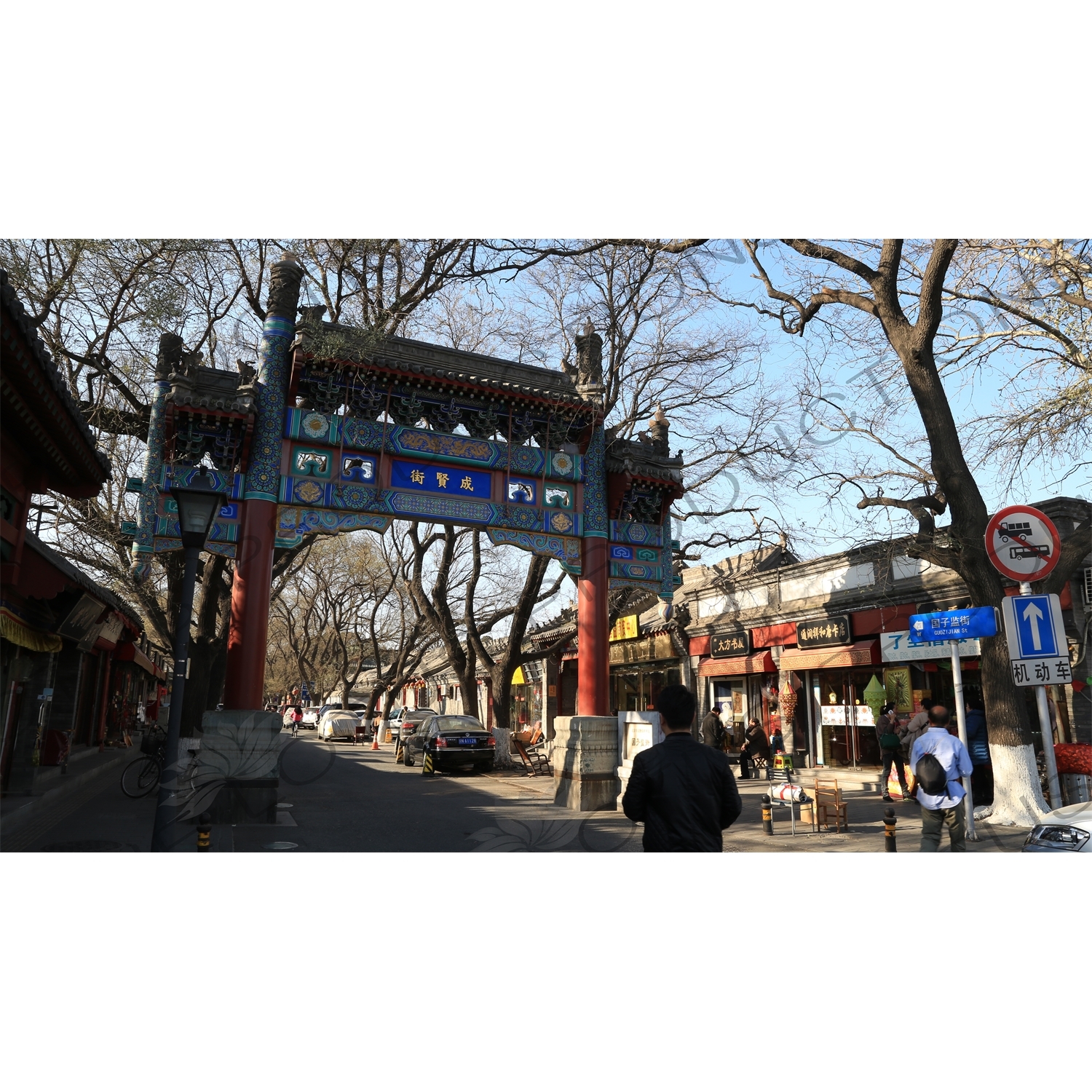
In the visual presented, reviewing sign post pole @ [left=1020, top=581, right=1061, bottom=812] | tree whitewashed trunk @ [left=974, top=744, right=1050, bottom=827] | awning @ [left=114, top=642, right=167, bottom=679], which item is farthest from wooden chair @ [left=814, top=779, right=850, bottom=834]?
awning @ [left=114, top=642, right=167, bottom=679]

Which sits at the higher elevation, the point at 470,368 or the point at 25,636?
the point at 470,368

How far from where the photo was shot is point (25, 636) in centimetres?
1047

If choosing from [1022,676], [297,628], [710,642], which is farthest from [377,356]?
[297,628]

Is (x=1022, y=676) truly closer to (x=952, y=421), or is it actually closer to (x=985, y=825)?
(x=985, y=825)

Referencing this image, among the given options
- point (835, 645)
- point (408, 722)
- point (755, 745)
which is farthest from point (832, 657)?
point (408, 722)

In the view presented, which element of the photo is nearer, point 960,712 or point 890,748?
point 960,712

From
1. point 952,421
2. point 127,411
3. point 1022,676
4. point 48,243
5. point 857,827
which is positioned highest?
point 48,243

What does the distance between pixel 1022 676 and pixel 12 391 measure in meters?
10.7

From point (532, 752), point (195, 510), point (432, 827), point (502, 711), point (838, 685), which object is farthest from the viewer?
point (532, 752)

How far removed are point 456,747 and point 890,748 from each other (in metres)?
10.2

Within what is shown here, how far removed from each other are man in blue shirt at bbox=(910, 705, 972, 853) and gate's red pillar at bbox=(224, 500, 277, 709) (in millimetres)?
8352

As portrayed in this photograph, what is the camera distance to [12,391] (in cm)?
741

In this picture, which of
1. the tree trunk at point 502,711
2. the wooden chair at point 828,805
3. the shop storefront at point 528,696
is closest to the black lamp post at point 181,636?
the wooden chair at point 828,805

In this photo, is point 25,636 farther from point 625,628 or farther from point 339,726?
point 339,726
